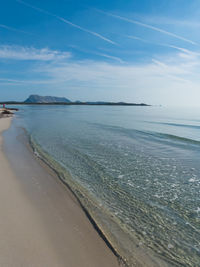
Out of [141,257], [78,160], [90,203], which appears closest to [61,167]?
[78,160]

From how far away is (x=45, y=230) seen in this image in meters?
4.30

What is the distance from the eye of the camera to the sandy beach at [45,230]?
350 cm

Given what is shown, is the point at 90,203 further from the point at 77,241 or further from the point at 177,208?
the point at 177,208

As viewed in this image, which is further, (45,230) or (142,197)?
(142,197)

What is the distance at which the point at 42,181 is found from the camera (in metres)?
7.24

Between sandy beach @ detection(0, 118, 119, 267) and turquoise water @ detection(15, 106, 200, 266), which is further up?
sandy beach @ detection(0, 118, 119, 267)

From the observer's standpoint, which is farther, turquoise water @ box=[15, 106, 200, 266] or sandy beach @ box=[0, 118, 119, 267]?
turquoise water @ box=[15, 106, 200, 266]

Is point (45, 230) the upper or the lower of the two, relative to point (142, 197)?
upper

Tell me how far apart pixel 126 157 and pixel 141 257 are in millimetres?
7810

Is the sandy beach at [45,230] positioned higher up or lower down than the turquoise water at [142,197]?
higher up

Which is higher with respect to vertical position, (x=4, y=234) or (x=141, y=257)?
(x=4, y=234)

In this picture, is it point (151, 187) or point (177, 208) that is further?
point (151, 187)

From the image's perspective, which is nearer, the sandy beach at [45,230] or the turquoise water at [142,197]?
the sandy beach at [45,230]

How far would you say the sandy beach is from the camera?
11.5ft
